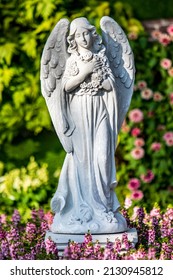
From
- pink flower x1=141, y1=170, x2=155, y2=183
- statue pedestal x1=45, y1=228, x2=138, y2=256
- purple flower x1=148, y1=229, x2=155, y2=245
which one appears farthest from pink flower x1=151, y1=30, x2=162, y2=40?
statue pedestal x1=45, y1=228, x2=138, y2=256

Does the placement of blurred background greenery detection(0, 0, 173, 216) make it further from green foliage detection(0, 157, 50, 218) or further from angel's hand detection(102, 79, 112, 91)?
angel's hand detection(102, 79, 112, 91)

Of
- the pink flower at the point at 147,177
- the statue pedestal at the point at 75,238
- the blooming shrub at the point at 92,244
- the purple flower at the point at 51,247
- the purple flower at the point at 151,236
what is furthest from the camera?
the pink flower at the point at 147,177

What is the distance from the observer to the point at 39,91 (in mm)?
8930

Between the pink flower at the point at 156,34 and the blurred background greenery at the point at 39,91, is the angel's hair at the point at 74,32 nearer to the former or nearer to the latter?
the blurred background greenery at the point at 39,91

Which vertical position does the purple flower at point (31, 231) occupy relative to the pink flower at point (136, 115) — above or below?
below

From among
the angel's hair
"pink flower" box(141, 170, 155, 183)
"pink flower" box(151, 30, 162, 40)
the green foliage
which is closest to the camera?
the angel's hair

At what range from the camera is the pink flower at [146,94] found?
8.95 meters

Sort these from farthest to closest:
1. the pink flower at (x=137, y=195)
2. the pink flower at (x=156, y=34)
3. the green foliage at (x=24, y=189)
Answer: the pink flower at (x=156, y=34), the pink flower at (x=137, y=195), the green foliage at (x=24, y=189)

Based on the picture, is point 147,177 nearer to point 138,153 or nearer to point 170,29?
point 138,153

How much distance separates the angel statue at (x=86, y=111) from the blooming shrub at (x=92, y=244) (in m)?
0.24

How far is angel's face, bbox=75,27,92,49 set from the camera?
5848mm

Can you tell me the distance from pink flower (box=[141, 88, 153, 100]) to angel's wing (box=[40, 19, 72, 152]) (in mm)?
3039

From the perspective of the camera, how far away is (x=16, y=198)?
8469 millimetres

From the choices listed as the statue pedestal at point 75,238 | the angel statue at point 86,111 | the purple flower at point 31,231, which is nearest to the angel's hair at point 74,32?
the angel statue at point 86,111
